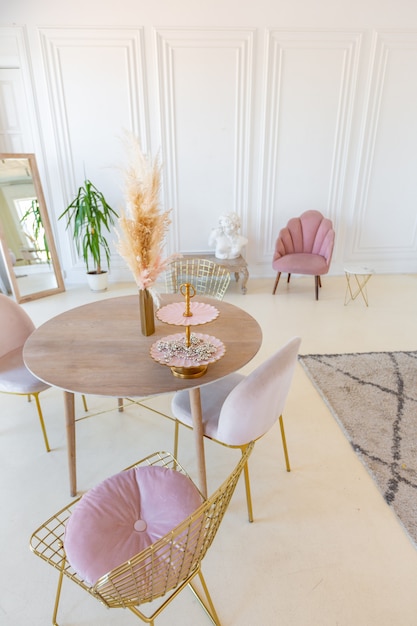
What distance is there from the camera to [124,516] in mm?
1155

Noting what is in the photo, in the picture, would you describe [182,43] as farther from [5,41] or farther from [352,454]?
[352,454]

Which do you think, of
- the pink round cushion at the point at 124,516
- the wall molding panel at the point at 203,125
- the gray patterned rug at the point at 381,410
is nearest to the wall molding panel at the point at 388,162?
the wall molding panel at the point at 203,125

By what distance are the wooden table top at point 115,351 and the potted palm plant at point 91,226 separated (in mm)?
1982

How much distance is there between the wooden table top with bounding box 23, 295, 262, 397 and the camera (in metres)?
1.37

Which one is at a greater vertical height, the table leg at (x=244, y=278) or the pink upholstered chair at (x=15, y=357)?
the pink upholstered chair at (x=15, y=357)

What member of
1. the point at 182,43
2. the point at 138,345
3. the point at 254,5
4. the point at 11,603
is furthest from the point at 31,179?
the point at 11,603

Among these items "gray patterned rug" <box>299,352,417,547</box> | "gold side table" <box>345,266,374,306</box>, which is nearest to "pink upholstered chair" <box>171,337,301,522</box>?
"gray patterned rug" <box>299,352,417,547</box>

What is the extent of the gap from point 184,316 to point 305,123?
344cm

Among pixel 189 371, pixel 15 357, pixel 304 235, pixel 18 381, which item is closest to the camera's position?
pixel 189 371

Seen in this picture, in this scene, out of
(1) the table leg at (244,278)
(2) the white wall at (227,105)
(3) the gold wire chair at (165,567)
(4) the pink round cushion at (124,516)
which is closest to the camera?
(3) the gold wire chair at (165,567)

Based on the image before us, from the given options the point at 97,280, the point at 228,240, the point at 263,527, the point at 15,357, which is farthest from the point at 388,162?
the point at 15,357

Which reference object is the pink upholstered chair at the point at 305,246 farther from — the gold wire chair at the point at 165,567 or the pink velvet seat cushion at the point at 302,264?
the gold wire chair at the point at 165,567

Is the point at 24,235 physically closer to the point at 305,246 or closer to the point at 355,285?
the point at 305,246

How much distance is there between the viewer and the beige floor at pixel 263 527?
133 cm
